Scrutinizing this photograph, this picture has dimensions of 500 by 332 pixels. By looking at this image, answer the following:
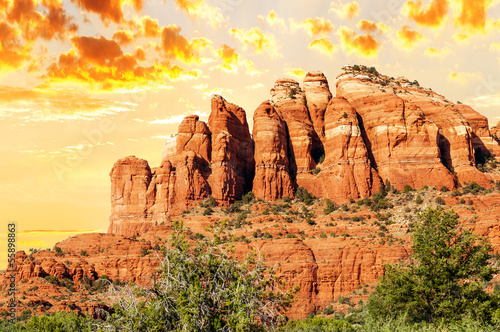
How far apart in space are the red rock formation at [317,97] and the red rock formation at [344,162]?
9.30 meters

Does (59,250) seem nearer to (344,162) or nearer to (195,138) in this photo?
(195,138)

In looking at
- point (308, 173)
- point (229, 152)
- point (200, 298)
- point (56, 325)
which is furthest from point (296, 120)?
point (200, 298)

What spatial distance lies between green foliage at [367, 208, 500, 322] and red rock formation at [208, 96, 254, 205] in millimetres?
61819

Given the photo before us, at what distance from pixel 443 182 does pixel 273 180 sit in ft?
99.4

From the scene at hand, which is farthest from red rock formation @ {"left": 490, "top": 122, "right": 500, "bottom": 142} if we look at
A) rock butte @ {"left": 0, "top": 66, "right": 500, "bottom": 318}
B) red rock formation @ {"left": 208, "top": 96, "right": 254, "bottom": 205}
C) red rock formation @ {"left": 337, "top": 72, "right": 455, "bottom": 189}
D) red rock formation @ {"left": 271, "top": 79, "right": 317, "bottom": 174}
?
red rock formation @ {"left": 208, "top": 96, "right": 254, "bottom": 205}

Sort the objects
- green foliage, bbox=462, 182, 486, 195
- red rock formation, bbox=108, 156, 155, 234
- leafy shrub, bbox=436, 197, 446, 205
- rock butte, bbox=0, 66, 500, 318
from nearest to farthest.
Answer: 1. rock butte, bbox=0, 66, 500, 318
2. leafy shrub, bbox=436, 197, 446, 205
3. green foliage, bbox=462, 182, 486, 195
4. red rock formation, bbox=108, 156, 155, 234

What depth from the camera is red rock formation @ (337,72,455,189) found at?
99125 mm

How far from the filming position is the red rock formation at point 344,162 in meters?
98.4

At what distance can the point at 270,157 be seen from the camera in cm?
10488

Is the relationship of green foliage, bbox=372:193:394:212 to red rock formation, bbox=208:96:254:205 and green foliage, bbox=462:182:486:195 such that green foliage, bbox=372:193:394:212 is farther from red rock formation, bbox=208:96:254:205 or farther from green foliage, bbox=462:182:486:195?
red rock formation, bbox=208:96:254:205

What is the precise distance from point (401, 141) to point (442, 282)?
67.5 m

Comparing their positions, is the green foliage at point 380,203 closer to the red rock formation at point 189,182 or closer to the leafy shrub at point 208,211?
the leafy shrub at point 208,211

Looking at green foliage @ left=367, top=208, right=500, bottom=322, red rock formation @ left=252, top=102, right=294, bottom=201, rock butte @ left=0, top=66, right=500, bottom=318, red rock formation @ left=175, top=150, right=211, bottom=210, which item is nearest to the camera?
green foliage @ left=367, top=208, right=500, bottom=322

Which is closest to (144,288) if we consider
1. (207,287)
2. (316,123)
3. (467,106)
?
(207,287)
